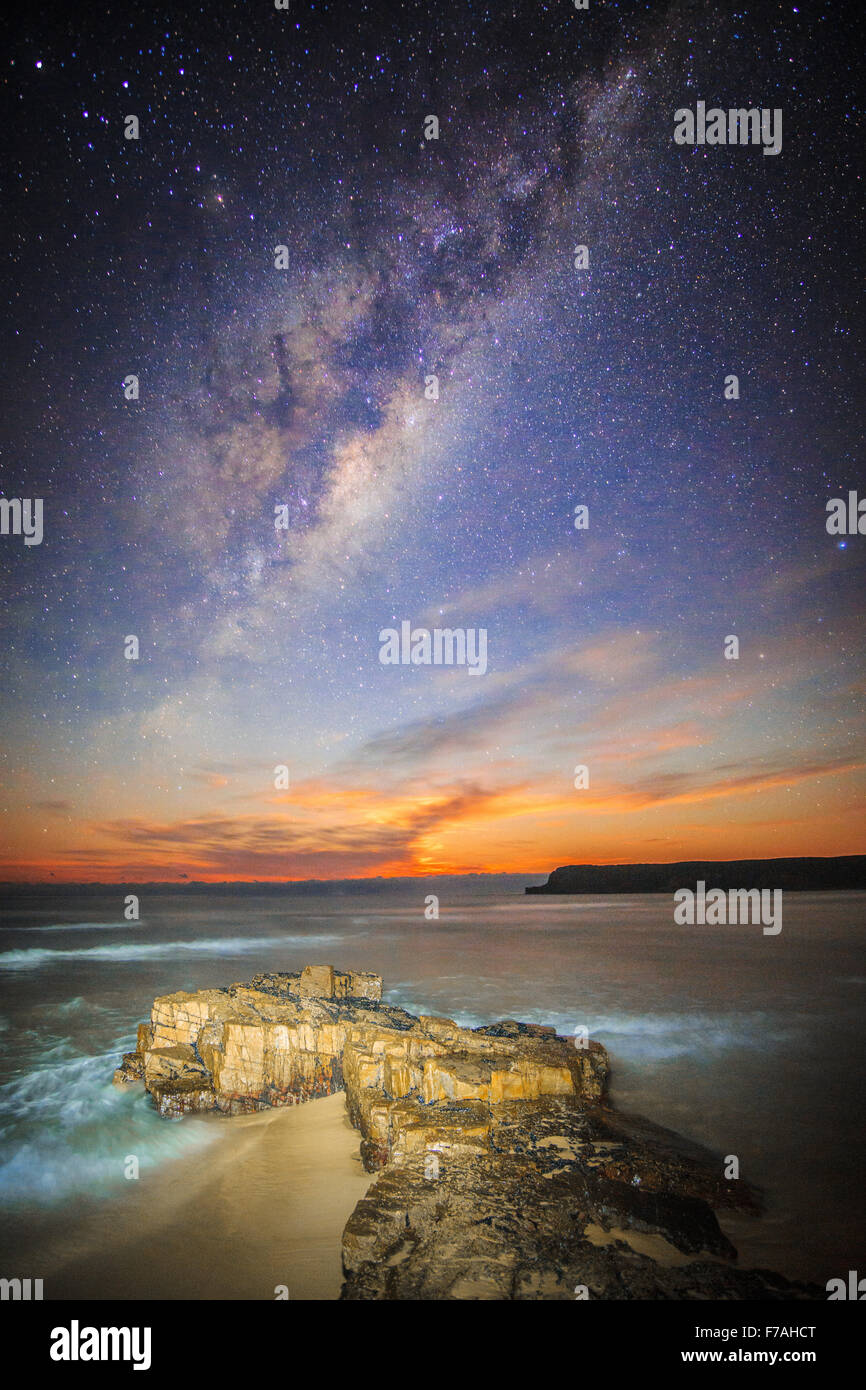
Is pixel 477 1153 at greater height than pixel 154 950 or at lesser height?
greater

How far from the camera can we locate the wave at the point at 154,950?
113 feet

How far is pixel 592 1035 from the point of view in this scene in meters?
16.0

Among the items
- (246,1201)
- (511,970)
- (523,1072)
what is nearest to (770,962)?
(511,970)

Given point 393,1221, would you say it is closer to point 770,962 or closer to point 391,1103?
point 391,1103

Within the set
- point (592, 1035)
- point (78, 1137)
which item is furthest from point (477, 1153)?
point (592, 1035)

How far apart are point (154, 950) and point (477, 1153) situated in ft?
128

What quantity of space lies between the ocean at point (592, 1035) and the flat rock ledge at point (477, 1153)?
780 mm

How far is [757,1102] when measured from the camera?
11.0m

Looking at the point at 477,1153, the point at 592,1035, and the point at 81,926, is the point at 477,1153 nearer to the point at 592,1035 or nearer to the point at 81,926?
the point at 592,1035

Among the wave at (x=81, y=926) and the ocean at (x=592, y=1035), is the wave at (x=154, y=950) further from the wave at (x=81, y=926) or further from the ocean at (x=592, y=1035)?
the wave at (x=81, y=926)

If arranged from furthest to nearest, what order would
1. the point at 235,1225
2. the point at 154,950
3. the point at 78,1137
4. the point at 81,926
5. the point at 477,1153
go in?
the point at 81,926 → the point at 154,950 → the point at 78,1137 → the point at 235,1225 → the point at 477,1153

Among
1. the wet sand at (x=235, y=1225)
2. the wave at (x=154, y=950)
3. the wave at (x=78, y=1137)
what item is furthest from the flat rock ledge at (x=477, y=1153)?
the wave at (x=154, y=950)

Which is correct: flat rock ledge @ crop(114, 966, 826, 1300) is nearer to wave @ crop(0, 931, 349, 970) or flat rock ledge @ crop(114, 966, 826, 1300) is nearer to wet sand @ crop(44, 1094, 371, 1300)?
wet sand @ crop(44, 1094, 371, 1300)
